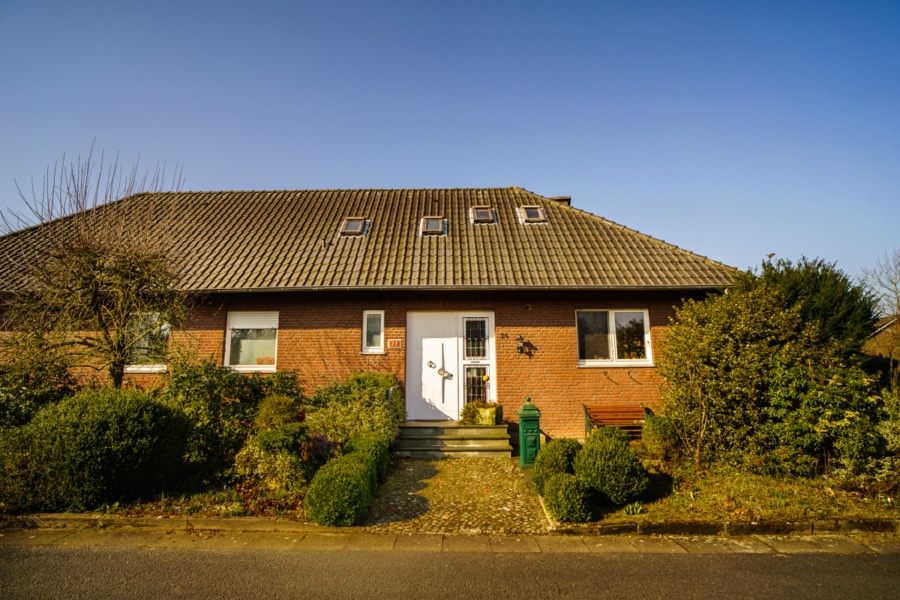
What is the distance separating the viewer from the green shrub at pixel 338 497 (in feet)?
18.0

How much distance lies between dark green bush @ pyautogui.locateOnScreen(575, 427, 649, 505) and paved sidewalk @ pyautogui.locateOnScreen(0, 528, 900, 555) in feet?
1.82

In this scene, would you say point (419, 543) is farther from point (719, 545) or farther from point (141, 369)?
point (141, 369)

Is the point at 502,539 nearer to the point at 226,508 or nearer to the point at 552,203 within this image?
the point at 226,508

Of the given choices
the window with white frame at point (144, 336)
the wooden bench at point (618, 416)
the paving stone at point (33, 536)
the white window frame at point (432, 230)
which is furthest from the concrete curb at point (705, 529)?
the white window frame at point (432, 230)

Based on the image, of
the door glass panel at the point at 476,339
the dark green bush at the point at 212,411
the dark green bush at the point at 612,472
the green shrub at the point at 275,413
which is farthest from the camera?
the door glass panel at the point at 476,339

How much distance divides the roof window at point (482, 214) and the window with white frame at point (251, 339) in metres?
6.01

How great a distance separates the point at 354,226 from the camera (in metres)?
12.8

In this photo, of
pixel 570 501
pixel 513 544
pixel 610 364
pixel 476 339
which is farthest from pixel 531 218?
pixel 513 544

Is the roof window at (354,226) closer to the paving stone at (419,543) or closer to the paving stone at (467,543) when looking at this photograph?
the paving stone at (419,543)

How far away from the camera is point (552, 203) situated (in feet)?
46.4

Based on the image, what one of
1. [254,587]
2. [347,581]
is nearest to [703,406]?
[347,581]

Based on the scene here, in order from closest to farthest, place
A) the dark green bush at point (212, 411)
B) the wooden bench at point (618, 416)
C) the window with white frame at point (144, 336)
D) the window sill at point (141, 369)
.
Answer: the dark green bush at point (212, 411) → the window with white frame at point (144, 336) → the wooden bench at point (618, 416) → the window sill at point (141, 369)

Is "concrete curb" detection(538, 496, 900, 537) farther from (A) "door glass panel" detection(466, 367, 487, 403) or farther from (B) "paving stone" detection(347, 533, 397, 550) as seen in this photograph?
(A) "door glass panel" detection(466, 367, 487, 403)

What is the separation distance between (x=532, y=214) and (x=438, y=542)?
9984mm
